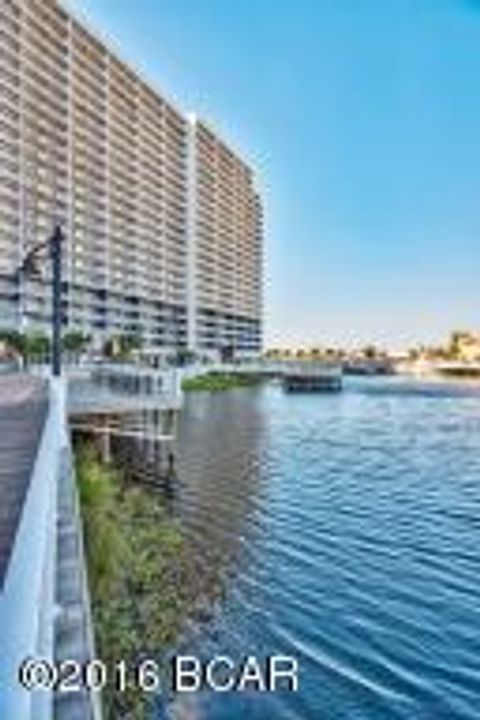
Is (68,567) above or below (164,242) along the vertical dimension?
below

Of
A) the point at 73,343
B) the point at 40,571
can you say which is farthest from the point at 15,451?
the point at 73,343

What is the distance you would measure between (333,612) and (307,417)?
63.8 metres

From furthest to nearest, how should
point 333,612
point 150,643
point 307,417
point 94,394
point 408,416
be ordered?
point 408,416, point 307,417, point 94,394, point 333,612, point 150,643

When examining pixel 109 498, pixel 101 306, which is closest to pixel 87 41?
pixel 101 306

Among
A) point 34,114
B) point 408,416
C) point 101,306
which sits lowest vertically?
point 408,416

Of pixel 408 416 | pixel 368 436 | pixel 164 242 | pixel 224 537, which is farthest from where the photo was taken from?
pixel 164 242

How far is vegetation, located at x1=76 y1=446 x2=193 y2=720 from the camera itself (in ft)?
50.7

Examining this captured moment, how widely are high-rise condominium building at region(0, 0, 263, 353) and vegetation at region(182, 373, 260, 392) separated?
22127 millimetres

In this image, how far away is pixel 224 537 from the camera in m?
26.2

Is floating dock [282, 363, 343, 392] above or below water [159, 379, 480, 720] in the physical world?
above

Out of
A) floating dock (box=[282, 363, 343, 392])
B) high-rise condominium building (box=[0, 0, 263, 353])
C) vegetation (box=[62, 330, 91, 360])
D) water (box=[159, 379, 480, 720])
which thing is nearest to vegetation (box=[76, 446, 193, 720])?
water (box=[159, 379, 480, 720])

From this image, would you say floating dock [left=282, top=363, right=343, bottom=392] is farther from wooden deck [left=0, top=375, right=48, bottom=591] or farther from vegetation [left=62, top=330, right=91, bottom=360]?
wooden deck [left=0, top=375, right=48, bottom=591]

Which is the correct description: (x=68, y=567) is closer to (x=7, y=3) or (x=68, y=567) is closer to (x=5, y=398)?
(x=5, y=398)

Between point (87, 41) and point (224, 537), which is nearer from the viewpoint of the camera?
point (224, 537)
